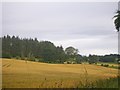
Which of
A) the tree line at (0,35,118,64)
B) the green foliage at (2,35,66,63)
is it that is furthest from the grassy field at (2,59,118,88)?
the green foliage at (2,35,66,63)

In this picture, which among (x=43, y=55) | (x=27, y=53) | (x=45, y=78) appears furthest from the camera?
(x=43, y=55)

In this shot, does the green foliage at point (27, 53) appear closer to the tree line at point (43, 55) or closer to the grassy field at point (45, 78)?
the tree line at point (43, 55)

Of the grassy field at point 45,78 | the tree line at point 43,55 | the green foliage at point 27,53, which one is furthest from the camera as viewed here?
the green foliage at point 27,53

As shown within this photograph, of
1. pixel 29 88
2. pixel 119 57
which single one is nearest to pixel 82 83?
pixel 29 88

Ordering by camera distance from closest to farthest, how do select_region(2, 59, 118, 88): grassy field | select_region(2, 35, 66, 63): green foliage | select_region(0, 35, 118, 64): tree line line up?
1. select_region(2, 59, 118, 88): grassy field
2. select_region(0, 35, 118, 64): tree line
3. select_region(2, 35, 66, 63): green foliage

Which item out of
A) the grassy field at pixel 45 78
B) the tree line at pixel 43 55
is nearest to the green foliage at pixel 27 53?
the tree line at pixel 43 55

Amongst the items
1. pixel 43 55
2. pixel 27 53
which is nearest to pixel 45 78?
pixel 27 53

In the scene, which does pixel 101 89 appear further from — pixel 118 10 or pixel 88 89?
pixel 118 10

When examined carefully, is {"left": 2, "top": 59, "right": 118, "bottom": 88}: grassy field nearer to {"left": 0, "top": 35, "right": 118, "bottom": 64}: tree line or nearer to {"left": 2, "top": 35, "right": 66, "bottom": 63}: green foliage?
{"left": 0, "top": 35, "right": 118, "bottom": 64}: tree line

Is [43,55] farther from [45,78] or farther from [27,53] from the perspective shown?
[45,78]

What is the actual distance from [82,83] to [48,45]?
2946 inches

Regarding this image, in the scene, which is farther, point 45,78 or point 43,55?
point 43,55

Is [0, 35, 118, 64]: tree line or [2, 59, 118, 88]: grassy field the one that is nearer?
[2, 59, 118, 88]: grassy field

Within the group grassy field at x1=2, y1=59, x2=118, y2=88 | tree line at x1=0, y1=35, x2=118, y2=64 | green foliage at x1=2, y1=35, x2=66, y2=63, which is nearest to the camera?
grassy field at x1=2, y1=59, x2=118, y2=88
